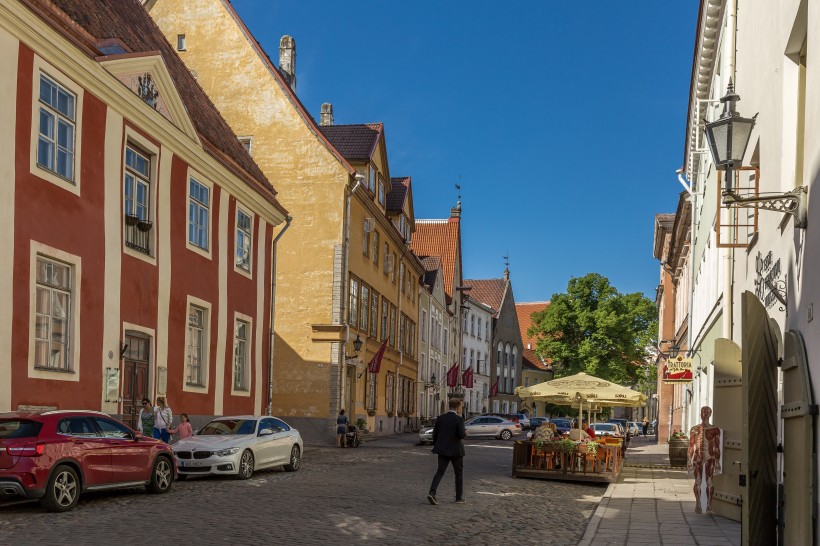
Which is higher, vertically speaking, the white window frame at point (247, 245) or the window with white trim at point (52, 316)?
the white window frame at point (247, 245)

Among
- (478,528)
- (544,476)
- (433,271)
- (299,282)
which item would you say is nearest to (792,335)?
(478,528)

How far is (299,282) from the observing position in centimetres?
3672

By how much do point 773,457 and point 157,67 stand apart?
636 inches

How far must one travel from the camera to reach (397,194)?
159 ft

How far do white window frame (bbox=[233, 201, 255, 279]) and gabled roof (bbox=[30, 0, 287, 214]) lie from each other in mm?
810

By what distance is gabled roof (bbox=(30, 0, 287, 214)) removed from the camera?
17.5 m

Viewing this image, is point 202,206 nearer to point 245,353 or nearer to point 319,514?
point 245,353

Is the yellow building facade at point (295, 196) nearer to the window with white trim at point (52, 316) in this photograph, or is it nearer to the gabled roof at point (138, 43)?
the gabled roof at point (138, 43)

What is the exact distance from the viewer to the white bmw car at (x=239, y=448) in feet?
60.2

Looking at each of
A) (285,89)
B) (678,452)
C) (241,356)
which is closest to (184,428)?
(241,356)

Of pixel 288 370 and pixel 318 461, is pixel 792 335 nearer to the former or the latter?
pixel 318 461

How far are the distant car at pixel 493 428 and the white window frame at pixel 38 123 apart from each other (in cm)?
3497

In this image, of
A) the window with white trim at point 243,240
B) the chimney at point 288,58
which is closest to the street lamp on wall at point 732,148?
the window with white trim at point 243,240

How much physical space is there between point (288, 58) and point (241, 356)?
1893cm
